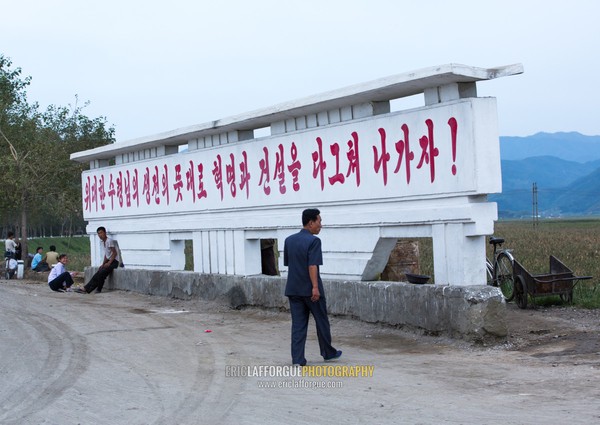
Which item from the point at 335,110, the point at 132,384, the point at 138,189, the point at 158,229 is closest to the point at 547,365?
the point at 132,384

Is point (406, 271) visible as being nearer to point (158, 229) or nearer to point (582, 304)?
point (582, 304)

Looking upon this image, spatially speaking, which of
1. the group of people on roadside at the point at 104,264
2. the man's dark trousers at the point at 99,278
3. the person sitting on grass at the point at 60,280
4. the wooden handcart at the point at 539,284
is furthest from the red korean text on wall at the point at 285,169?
the wooden handcart at the point at 539,284

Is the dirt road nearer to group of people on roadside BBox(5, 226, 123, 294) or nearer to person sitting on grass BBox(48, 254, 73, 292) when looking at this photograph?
group of people on roadside BBox(5, 226, 123, 294)

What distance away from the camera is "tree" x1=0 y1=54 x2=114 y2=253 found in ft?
99.9

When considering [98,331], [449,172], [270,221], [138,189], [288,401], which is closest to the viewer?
[288,401]

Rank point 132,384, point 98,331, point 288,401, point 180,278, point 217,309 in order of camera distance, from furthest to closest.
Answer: point 180,278 → point 217,309 → point 98,331 → point 132,384 → point 288,401

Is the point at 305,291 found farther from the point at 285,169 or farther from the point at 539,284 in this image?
the point at 539,284

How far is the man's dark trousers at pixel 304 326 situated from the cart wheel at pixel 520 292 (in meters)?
4.68

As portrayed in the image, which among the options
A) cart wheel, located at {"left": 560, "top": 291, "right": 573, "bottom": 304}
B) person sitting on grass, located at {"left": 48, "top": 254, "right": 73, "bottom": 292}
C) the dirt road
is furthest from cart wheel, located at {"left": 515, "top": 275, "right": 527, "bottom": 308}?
person sitting on grass, located at {"left": 48, "top": 254, "right": 73, "bottom": 292}

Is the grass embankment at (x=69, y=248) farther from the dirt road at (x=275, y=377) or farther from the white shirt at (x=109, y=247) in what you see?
the dirt road at (x=275, y=377)

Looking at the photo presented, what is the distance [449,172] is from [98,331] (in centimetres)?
563

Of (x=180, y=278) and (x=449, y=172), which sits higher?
(x=449, y=172)

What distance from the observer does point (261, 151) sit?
48.9ft

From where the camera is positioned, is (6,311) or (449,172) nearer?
(449,172)
